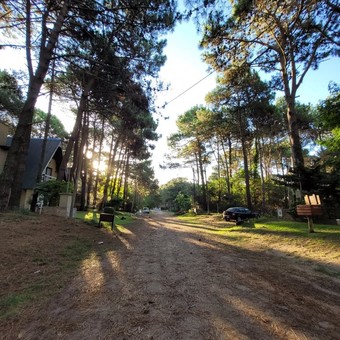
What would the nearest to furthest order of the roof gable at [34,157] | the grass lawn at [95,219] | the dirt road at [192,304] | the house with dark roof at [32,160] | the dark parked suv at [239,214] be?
the dirt road at [192,304] < the grass lawn at [95,219] < the dark parked suv at [239,214] < the house with dark roof at [32,160] < the roof gable at [34,157]

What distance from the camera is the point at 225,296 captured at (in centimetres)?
375

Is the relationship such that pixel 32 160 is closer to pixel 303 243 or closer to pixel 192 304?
pixel 303 243

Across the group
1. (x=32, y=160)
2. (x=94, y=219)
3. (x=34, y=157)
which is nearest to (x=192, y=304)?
(x=94, y=219)

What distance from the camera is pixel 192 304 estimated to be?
11.3 feet

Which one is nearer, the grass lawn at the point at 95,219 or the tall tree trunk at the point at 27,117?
the tall tree trunk at the point at 27,117

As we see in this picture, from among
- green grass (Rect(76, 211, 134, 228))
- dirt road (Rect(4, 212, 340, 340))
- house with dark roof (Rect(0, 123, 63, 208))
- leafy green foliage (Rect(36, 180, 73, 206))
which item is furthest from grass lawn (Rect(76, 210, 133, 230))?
dirt road (Rect(4, 212, 340, 340))

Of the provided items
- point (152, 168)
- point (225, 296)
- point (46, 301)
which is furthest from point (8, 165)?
point (152, 168)

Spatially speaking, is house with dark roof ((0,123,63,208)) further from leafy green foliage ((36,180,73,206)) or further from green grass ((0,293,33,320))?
green grass ((0,293,33,320))

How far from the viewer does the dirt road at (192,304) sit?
9.09ft

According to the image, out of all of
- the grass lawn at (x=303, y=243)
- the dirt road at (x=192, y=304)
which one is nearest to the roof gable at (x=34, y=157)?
the grass lawn at (x=303, y=243)

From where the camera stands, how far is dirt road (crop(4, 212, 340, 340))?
109 inches

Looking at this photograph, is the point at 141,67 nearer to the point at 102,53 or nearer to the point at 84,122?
the point at 102,53

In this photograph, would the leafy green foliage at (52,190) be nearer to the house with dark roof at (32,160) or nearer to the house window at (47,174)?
the house with dark roof at (32,160)

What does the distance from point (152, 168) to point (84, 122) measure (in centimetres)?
3685
